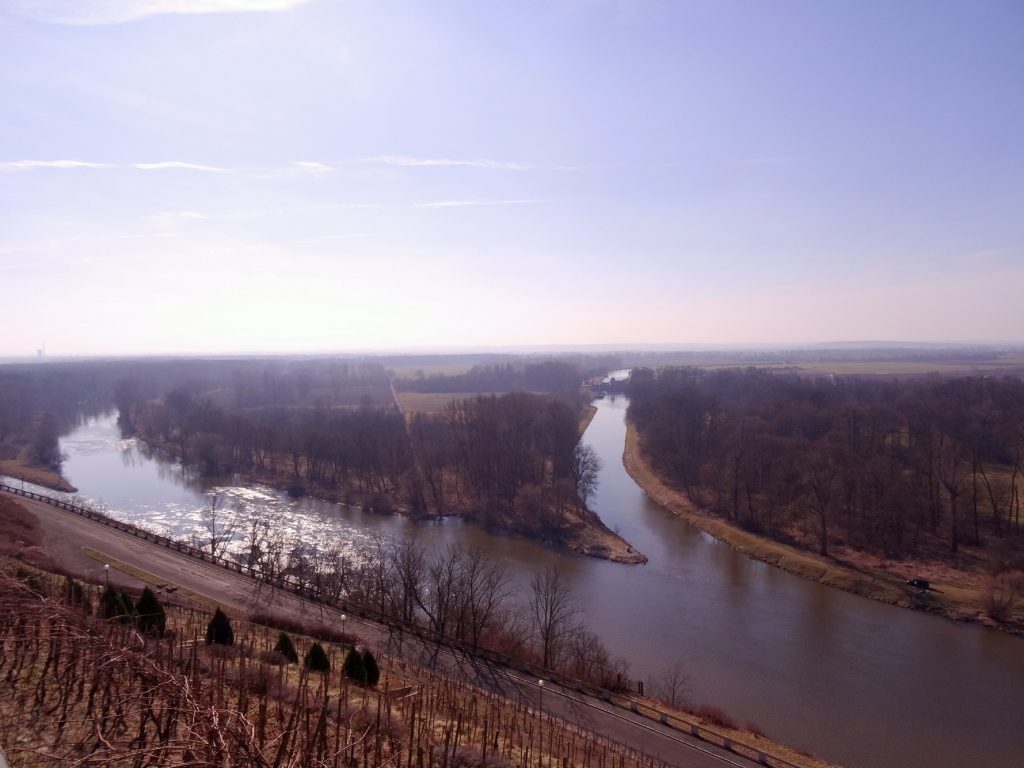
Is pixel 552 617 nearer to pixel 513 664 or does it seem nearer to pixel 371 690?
pixel 513 664

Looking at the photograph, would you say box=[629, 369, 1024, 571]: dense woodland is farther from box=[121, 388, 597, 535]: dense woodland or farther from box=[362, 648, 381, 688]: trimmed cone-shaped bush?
box=[362, 648, 381, 688]: trimmed cone-shaped bush

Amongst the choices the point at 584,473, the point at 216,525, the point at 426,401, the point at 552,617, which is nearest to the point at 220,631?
the point at 552,617

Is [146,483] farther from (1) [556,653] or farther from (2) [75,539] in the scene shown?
(1) [556,653]

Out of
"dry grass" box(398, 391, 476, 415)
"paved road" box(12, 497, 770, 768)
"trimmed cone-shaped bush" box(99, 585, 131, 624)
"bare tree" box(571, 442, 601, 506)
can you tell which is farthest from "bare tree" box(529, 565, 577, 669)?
"dry grass" box(398, 391, 476, 415)

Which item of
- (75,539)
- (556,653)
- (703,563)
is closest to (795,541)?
(703,563)

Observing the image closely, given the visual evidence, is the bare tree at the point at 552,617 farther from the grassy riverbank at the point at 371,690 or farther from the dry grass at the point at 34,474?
the dry grass at the point at 34,474

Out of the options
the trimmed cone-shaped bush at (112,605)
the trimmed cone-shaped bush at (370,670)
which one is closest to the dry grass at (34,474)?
the trimmed cone-shaped bush at (112,605)
